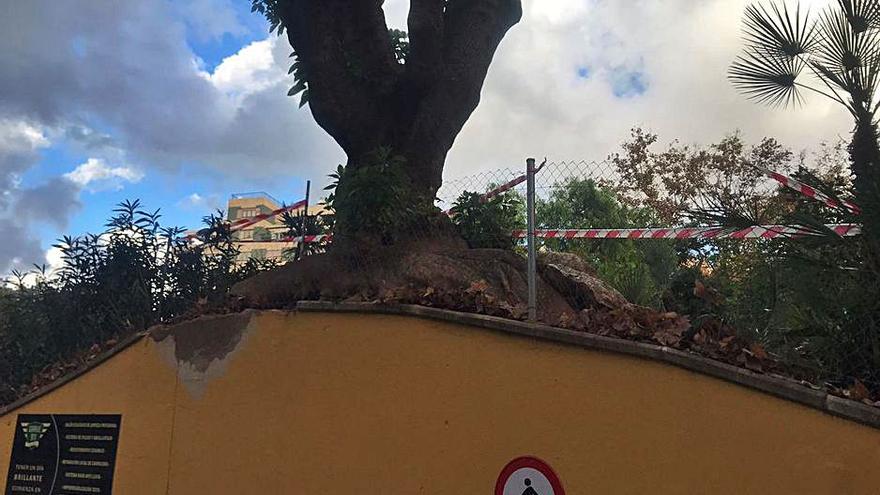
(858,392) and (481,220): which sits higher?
(481,220)

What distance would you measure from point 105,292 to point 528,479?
575 cm

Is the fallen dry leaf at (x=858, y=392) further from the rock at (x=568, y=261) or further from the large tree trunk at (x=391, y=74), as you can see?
the rock at (x=568, y=261)

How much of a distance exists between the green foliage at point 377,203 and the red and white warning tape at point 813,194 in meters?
2.72

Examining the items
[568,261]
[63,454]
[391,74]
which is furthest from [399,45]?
[63,454]

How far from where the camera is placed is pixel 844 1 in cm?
416

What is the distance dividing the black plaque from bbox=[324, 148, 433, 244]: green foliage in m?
2.49

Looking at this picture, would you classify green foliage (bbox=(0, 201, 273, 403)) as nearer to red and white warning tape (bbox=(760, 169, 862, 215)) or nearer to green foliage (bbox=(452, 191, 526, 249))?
green foliage (bbox=(452, 191, 526, 249))

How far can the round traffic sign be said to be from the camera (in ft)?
10.8

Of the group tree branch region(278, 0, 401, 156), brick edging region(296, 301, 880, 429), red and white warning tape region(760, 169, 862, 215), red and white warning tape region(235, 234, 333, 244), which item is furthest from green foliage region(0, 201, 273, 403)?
red and white warning tape region(760, 169, 862, 215)

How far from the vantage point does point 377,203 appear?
5.26 m

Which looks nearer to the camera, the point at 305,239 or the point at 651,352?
the point at 651,352

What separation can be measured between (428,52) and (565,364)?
3.82 m

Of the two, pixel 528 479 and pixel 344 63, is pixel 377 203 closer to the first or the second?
pixel 344 63

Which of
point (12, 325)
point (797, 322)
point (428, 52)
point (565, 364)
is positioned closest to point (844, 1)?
point (797, 322)
